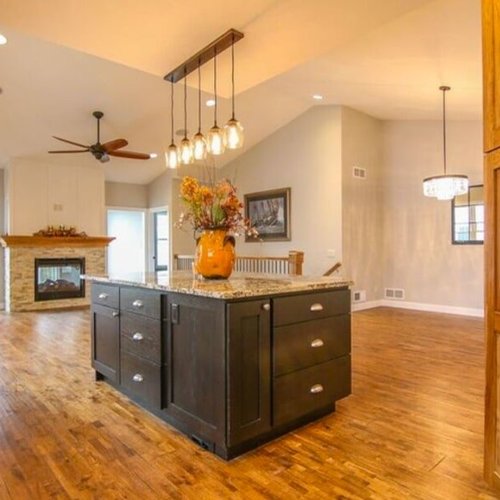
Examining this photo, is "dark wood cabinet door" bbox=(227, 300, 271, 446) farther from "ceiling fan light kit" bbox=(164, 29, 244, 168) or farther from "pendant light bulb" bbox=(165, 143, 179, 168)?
"pendant light bulb" bbox=(165, 143, 179, 168)

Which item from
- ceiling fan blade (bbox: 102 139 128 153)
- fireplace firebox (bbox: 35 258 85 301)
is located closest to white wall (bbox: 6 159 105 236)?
fireplace firebox (bbox: 35 258 85 301)

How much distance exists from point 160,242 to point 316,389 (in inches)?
314

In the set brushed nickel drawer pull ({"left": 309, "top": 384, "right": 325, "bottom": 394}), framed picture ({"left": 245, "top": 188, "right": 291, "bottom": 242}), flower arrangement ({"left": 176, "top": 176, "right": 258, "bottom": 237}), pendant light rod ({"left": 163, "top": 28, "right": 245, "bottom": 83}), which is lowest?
brushed nickel drawer pull ({"left": 309, "top": 384, "right": 325, "bottom": 394})

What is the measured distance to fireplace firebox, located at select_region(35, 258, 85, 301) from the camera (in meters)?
7.76

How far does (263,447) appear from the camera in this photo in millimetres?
2314

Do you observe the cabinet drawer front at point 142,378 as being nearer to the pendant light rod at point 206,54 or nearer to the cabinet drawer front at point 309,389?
the cabinet drawer front at point 309,389

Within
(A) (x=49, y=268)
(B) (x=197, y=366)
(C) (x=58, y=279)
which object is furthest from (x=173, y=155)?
(C) (x=58, y=279)

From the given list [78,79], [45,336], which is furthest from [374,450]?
[78,79]

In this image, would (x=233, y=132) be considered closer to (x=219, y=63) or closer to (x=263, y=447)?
(x=219, y=63)

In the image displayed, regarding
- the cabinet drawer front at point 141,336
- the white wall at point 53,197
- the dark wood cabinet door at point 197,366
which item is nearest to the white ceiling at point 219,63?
the white wall at point 53,197

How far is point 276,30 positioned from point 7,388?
346 centimetres

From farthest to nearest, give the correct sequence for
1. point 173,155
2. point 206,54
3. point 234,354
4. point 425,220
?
point 425,220 < point 173,155 < point 206,54 < point 234,354

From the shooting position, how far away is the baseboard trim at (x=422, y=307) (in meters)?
6.59

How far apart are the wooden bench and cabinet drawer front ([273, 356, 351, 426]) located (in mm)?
3628
